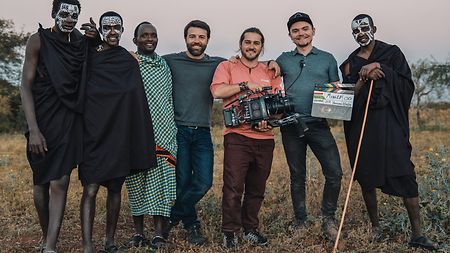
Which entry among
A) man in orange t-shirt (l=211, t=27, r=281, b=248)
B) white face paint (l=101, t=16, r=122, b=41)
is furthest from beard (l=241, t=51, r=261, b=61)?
white face paint (l=101, t=16, r=122, b=41)

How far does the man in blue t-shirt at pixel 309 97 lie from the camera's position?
5.27 metres

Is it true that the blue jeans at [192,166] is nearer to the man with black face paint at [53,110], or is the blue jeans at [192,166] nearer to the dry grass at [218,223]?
the dry grass at [218,223]

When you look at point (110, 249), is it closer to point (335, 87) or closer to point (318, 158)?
point (318, 158)

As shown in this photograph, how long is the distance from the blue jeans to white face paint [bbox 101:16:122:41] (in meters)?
1.16

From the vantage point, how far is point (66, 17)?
4484 millimetres

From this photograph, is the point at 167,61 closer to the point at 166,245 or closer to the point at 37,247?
the point at 166,245

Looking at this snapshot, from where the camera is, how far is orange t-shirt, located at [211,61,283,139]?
5082mm

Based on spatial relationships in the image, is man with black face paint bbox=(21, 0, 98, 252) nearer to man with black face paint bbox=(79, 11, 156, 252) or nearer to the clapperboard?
man with black face paint bbox=(79, 11, 156, 252)

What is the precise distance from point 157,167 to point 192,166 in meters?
0.46

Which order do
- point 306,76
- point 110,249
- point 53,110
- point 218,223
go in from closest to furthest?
1. point 53,110
2. point 110,249
3. point 306,76
4. point 218,223

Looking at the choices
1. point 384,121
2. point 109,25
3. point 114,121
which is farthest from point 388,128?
point 109,25

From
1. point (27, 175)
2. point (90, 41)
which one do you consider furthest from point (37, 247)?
point (27, 175)

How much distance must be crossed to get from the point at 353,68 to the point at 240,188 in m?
1.66

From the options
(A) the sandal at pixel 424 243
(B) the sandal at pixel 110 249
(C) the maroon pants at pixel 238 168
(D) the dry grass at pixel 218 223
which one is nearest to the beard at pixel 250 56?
(C) the maroon pants at pixel 238 168
